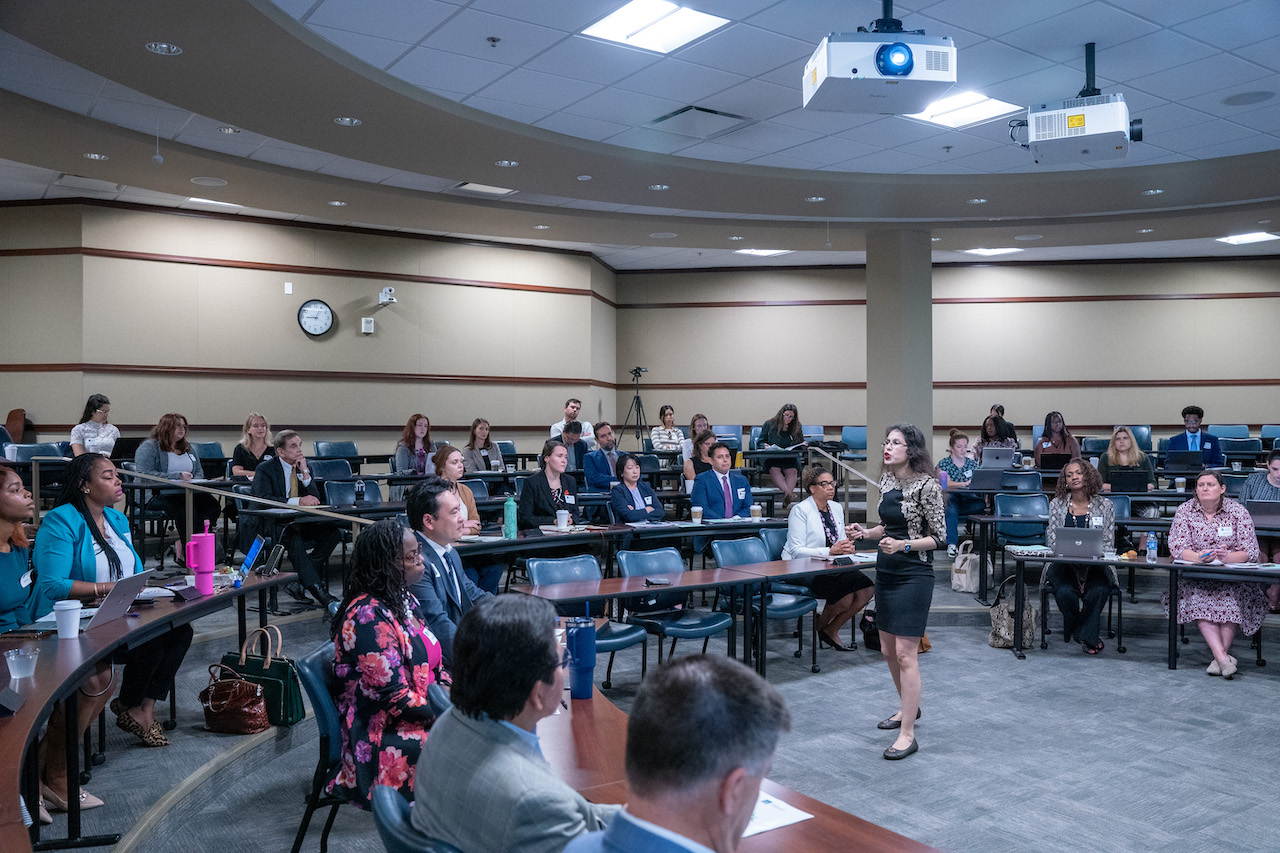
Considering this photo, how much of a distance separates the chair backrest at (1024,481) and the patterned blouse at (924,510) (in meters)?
5.34

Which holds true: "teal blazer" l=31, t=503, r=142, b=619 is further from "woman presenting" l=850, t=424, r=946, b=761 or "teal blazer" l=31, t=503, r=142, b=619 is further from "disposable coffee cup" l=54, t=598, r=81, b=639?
"woman presenting" l=850, t=424, r=946, b=761

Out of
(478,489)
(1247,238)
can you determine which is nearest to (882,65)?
(478,489)

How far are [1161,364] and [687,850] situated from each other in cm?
1534

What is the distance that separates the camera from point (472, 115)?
6926mm

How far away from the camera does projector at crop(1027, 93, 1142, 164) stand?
5824 mm

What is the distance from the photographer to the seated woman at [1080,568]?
623cm

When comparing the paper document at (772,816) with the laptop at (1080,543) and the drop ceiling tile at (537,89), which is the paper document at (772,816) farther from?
the drop ceiling tile at (537,89)

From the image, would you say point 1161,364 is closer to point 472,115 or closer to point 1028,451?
point 1028,451

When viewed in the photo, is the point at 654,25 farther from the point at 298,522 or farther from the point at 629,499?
the point at 298,522

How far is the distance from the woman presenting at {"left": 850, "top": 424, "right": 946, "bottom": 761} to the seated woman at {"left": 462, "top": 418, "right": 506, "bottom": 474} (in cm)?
595

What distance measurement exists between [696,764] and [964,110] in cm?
686

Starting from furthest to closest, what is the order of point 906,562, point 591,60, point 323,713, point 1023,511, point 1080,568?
1. point 1023,511
2. point 1080,568
3. point 591,60
4. point 906,562
5. point 323,713

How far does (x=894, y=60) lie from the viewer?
4953 mm

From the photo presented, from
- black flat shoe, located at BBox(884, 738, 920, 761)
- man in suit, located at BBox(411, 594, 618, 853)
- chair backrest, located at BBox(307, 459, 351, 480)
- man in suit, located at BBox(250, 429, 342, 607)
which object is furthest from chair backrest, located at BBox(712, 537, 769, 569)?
chair backrest, located at BBox(307, 459, 351, 480)
